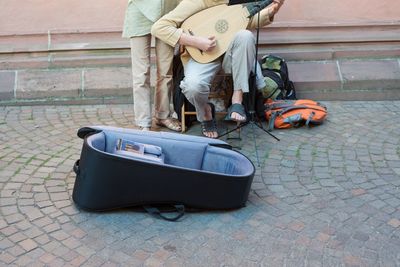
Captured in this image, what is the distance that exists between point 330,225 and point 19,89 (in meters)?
3.28

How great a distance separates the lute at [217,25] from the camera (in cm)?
407

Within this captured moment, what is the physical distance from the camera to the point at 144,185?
303 cm

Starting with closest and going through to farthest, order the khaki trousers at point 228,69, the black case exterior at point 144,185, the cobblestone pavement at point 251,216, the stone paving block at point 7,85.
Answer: the cobblestone pavement at point 251,216, the black case exterior at point 144,185, the khaki trousers at point 228,69, the stone paving block at point 7,85

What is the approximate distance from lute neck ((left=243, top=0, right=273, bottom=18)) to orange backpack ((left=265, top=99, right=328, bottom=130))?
2.90 ft

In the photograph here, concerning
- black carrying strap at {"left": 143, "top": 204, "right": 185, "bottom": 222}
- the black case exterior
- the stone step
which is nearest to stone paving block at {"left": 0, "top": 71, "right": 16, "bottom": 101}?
the stone step

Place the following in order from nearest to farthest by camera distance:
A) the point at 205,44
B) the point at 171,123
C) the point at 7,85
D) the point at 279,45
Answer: the point at 205,44, the point at 171,123, the point at 7,85, the point at 279,45

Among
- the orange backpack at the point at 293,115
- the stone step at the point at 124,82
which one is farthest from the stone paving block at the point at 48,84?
the orange backpack at the point at 293,115

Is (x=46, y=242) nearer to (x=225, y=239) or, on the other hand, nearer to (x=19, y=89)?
(x=225, y=239)

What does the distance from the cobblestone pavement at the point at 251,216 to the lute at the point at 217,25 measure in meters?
0.76

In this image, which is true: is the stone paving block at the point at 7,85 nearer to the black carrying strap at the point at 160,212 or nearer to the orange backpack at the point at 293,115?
the orange backpack at the point at 293,115

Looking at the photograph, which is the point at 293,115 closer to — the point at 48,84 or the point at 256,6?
the point at 256,6

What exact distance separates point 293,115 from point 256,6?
0.98 meters

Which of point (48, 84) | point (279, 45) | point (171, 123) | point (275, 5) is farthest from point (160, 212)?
point (279, 45)

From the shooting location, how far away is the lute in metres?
4.07
